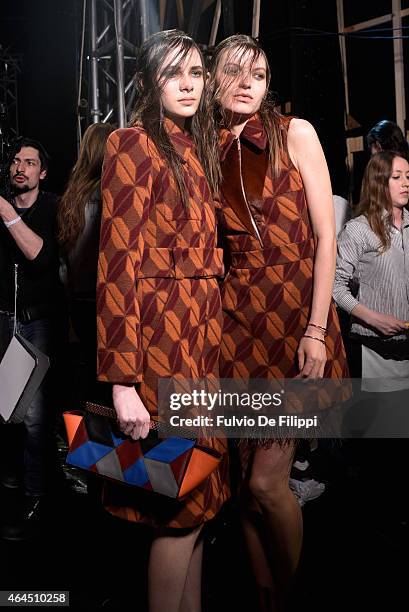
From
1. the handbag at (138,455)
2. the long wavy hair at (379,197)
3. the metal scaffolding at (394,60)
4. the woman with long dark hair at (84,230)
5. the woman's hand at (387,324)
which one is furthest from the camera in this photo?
the metal scaffolding at (394,60)

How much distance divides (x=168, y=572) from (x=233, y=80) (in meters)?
1.25

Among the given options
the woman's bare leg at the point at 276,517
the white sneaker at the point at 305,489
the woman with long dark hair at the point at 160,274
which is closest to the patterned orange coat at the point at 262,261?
the woman with long dark hair at the point at 160,274

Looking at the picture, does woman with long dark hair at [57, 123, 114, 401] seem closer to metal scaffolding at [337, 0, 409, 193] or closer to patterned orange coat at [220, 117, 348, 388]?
patterned orange coat at [220, 117, 348, 388]

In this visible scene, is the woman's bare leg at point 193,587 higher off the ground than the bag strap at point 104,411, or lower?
lower

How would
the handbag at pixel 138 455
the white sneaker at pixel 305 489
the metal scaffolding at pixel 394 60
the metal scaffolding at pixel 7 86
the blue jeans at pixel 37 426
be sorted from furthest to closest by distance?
the metal scaffolding at pixel 7 86 → the metal scaffolding at pixel 394 60 → the blue jeans at pixel 37 426 → the white sneaker at pixel 305 489 → the handbag at pixel 138 455

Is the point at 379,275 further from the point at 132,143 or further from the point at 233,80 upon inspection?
the point at 132,143

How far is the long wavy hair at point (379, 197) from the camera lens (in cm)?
328

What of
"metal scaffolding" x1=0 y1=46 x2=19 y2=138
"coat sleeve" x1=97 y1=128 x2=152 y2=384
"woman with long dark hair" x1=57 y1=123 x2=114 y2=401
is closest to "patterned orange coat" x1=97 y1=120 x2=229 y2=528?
"coat sleeve" x1=97 y1=128 x2=152 y2=384

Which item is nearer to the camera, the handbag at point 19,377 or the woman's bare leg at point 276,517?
the woman's bare leg at point 276,517

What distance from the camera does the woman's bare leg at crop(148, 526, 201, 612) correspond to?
184 cm

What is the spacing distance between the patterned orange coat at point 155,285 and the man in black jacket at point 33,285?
1655 millimetres

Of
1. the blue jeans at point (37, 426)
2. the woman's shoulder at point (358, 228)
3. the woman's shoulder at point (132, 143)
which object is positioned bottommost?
the blue jeans at point (37, 426)

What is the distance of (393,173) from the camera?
3340mm

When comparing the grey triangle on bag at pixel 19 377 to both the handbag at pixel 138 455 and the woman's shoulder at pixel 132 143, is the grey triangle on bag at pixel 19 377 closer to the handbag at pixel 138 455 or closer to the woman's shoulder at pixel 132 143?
the handbag at pixel 138 455
